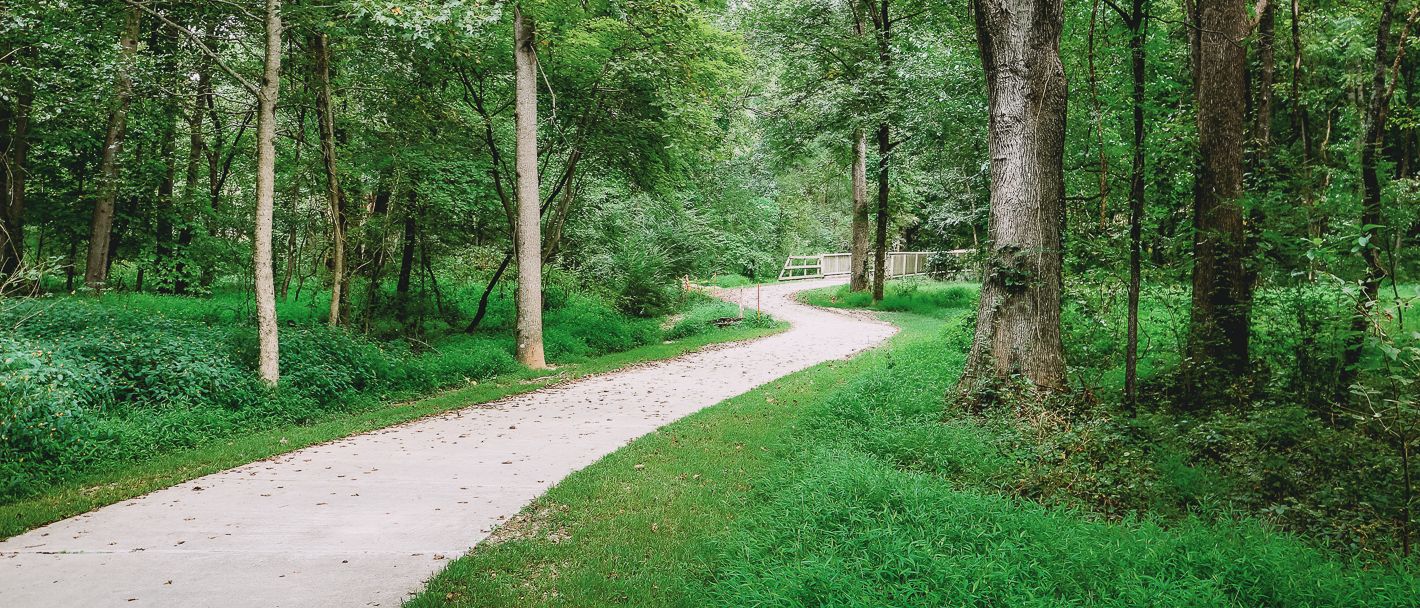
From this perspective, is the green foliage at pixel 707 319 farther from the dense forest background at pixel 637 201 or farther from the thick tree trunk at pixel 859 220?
the thick tree trunk at pixel 859 220

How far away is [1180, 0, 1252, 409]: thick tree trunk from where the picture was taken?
6.33 m

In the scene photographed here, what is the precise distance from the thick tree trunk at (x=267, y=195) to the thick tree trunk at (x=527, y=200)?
13.1 feet

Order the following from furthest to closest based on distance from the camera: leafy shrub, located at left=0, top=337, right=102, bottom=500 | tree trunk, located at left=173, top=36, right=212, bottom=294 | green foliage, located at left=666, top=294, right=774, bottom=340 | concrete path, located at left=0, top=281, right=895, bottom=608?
1. green foliage, located at left=666, top=294, right=774, bottom=340
2. tree trunk, located at left=173, top=36, right=212, bottom=294
3. leafy shrub, located at left=0, top=337, right=102, bottom=500
4. concrete path, located at left=0, top=281, right=895, bottom=608

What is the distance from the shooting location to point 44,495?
205 inches

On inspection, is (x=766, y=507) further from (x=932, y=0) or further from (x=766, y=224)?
(x=766, y=224)

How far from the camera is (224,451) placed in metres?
6.52

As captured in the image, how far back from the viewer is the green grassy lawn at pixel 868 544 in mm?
2996

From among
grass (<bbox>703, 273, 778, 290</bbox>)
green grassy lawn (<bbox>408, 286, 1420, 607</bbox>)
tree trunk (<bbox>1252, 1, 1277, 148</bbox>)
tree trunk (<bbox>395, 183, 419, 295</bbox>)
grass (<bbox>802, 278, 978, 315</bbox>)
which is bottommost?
green grassy lawn (<bbox>408, 286, 1420, 607</bbox>)

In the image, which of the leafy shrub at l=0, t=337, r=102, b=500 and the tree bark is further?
the tree bark

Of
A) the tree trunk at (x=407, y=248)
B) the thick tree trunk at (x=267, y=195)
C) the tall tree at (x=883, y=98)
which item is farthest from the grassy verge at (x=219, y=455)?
the tall tree at (x=883, y=98)

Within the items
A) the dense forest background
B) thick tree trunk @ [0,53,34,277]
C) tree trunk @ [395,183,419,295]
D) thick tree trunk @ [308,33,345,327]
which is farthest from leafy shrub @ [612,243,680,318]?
thick tree trunk @ [0,53,34,277]

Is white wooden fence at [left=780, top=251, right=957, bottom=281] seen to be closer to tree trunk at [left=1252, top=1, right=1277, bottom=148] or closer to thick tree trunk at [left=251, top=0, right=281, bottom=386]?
tree trunk at [left=1252, top=1, right=1277, bottom=148]

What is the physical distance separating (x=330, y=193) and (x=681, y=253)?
11.7 metres

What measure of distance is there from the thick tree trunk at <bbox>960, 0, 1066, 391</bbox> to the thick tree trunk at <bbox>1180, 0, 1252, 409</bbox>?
1.33 m
